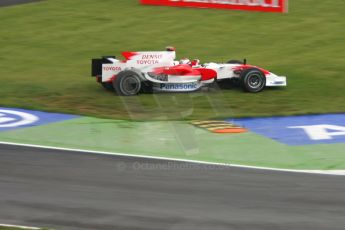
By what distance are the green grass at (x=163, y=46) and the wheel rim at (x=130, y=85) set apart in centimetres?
24

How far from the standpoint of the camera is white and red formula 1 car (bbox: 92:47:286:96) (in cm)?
1666

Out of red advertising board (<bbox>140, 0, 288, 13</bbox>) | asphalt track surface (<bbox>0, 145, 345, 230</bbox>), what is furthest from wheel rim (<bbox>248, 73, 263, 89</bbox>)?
red advertising board (<bbox>140, 0, 288, 13</bbox>)

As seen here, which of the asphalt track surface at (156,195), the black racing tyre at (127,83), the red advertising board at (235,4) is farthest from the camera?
the red advertising board at (235,4)

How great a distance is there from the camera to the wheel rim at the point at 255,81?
16844 millimetres

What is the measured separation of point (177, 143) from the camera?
42.7 feet

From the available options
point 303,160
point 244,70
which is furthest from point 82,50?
point 303,160

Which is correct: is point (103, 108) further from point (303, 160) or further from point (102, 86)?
point (303, 160)

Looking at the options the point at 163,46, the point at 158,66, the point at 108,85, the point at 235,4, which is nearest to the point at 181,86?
the point at 158,66

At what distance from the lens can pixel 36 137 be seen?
13430mm

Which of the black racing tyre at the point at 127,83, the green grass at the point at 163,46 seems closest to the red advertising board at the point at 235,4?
the green grass at the point at 163,46

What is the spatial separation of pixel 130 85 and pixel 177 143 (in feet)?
13.3

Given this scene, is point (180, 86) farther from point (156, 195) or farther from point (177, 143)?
point (156, 195)

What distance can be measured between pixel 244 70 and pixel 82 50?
7589mm

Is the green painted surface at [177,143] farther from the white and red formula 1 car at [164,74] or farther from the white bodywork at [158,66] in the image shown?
the white bodywork at [158,66]
